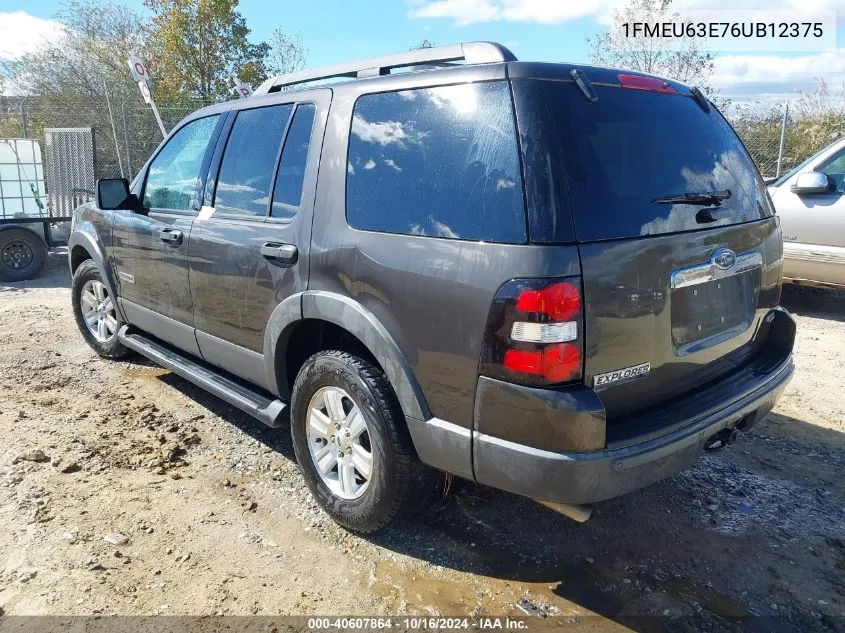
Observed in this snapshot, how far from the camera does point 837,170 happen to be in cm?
643

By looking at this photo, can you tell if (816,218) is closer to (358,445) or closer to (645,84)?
(645,84)

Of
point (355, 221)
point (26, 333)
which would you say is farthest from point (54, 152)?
point (355, 221)

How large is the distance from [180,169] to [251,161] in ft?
3.04

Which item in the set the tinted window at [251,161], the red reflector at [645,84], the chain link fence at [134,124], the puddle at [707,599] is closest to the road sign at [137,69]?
the chain link fence at [134,124]

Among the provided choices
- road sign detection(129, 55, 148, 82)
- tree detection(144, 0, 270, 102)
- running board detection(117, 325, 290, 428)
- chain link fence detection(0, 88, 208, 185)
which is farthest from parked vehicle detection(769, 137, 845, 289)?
tree detection(144, 0, 270, 102)

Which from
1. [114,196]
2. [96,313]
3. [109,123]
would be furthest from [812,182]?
[109,123]

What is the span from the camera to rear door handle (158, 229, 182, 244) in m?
3.87

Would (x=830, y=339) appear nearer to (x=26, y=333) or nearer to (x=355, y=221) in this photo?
(x=355, y=221)

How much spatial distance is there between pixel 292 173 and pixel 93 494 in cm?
194

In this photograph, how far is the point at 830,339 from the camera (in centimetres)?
598

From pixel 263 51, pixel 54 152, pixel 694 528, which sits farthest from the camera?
pixel 263 51

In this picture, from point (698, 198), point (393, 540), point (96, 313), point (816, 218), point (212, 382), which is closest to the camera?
point (698, 198)

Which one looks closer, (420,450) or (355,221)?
(420,450)

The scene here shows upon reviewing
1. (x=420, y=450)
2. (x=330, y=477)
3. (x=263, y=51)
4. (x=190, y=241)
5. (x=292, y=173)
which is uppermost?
(x=263, y=51)
